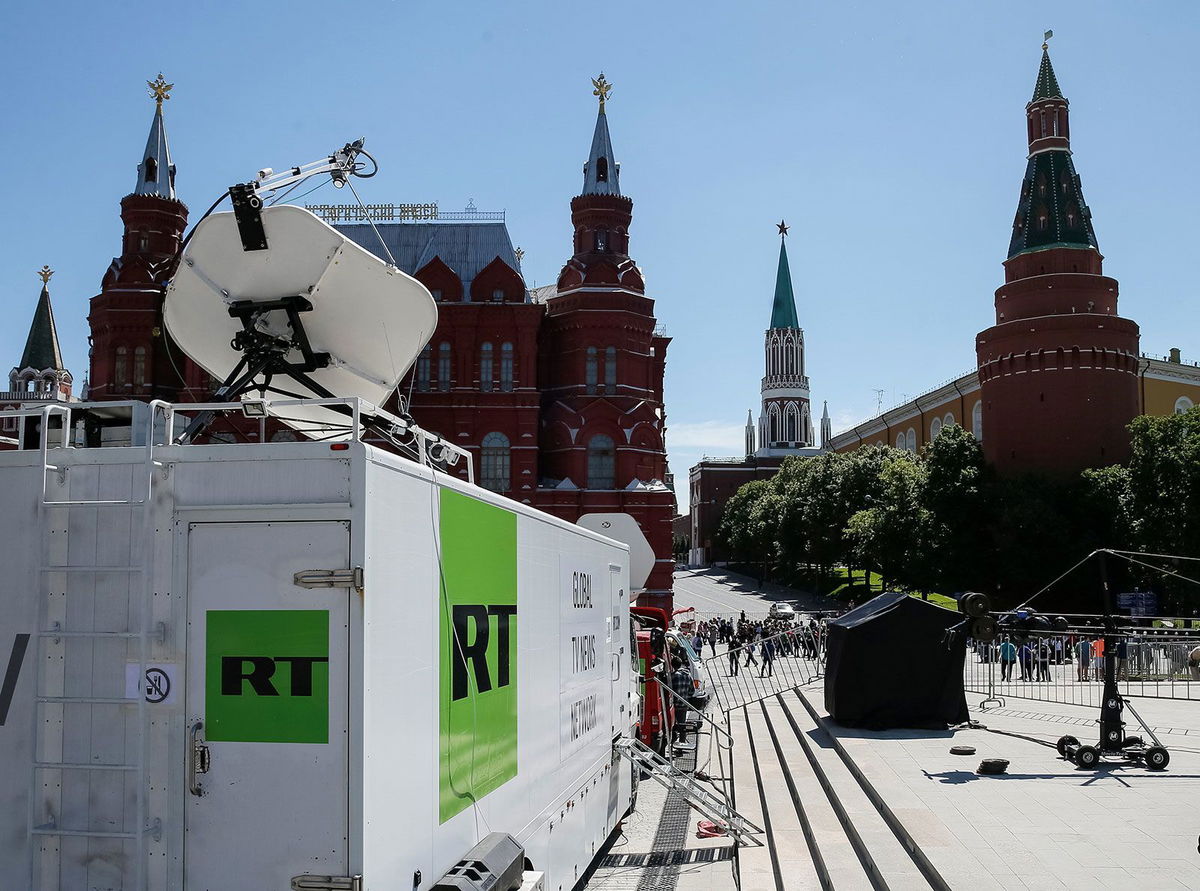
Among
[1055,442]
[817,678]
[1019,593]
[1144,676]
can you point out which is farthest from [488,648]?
[1055,442]

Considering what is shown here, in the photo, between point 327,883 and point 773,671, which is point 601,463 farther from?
point 327,883

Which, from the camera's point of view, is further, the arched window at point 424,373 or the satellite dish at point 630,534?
the arched window at point 424,373

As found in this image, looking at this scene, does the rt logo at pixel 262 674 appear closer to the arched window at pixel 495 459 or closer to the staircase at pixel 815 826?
the staircase at pixel 815 826

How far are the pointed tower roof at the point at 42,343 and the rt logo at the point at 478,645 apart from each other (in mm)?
89187

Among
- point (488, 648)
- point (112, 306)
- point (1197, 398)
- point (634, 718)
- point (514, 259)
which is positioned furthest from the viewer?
point (1197, 398)

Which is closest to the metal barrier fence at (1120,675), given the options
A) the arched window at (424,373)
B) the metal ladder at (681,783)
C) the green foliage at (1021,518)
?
the metal ladder at (681,783)

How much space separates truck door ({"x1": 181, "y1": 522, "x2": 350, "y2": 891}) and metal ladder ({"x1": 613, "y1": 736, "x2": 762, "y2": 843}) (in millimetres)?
7423

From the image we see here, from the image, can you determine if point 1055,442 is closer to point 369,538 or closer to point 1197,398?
point 1197,398

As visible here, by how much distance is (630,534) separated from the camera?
972 inches

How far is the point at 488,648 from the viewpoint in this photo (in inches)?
256

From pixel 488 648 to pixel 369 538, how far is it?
6.55 ft

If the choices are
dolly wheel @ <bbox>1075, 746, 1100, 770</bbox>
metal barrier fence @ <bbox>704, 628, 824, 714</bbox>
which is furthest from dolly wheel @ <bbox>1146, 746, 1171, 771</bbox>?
metal barrier fence @ <bbox>704, 628, 824, 714</bbox>

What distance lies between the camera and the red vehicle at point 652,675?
1655 cm

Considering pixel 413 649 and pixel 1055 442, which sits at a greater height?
pixel 1055 442
